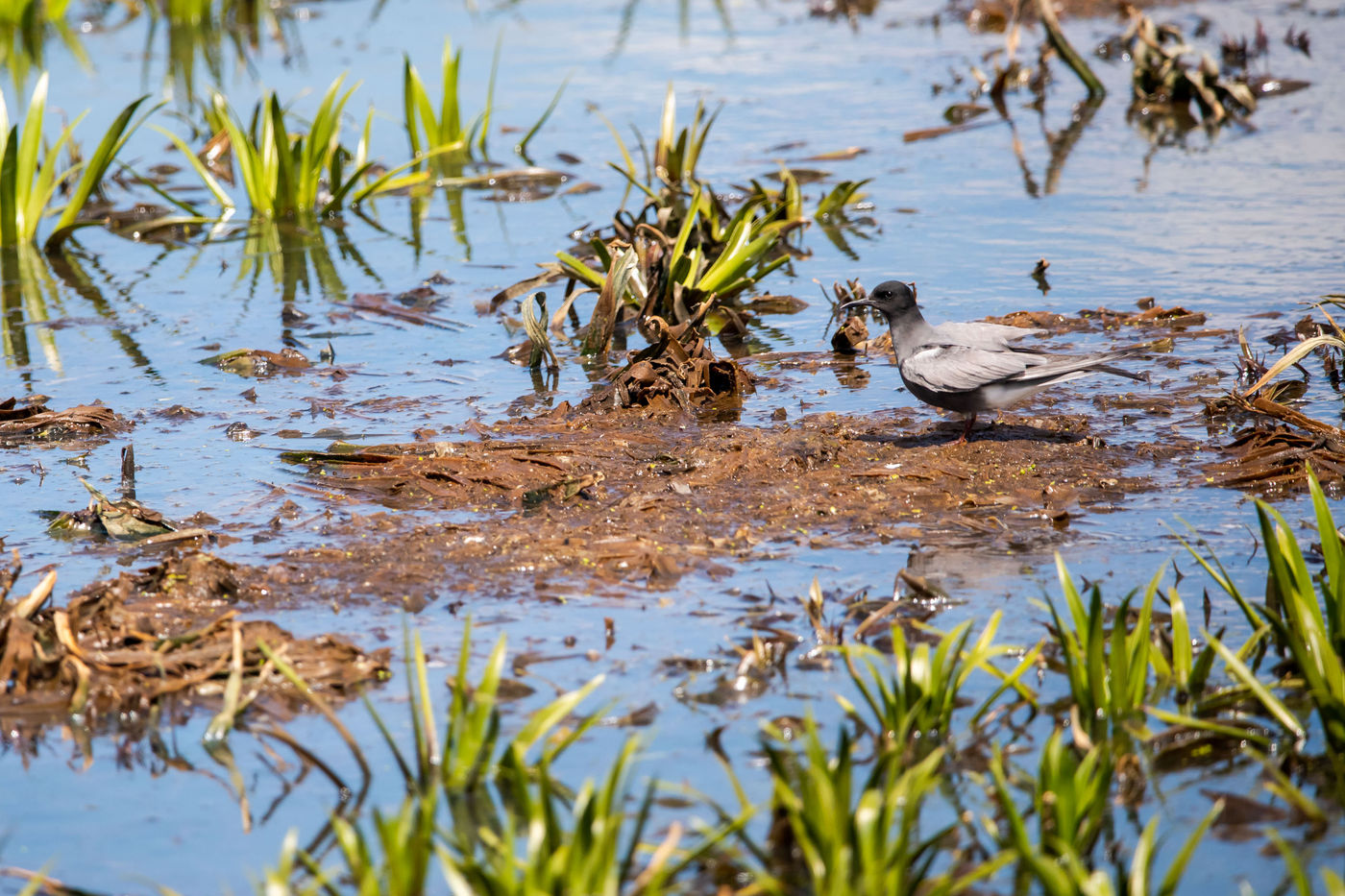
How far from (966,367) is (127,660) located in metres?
3.30

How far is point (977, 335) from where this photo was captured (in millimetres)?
5574

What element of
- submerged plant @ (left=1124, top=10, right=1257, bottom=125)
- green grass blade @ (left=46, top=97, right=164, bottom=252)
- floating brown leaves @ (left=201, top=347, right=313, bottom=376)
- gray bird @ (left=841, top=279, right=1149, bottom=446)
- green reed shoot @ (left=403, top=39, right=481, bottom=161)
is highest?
submerged plant @ (left=1124, top=10, right=1257, bottom=125)

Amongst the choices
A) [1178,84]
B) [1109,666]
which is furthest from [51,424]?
[1178,84]

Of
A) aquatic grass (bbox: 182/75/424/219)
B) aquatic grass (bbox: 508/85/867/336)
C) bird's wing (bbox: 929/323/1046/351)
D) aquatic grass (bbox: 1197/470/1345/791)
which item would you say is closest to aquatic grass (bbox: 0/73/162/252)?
aquatic grass (bbox: 182/75/424/219)

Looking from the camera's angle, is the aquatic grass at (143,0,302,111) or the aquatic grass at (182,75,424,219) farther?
the aquatic grass at (143,0,302,111)

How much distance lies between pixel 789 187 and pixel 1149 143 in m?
3.98

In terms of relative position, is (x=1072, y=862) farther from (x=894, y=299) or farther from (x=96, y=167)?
(x=96, y=167)

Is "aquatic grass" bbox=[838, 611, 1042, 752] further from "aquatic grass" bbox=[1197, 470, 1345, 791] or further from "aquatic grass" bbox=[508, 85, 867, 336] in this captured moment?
"aquatic grass" bbox=[508, 85, 867, 336]

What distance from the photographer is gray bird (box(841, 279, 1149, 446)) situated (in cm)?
545

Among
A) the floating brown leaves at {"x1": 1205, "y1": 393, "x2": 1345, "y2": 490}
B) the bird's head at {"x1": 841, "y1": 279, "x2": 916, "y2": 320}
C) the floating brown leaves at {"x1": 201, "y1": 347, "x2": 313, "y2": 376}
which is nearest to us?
the floating brown leaves at {"x1": 1205, "y1": 393, "x2": 1345, "y2": 490}

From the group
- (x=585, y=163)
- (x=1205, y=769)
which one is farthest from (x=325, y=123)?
(x=1205, y=769)

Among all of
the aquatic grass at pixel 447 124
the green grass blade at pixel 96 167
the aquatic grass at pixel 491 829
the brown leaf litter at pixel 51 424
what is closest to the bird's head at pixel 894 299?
the aquatic grass at pixel 491 829

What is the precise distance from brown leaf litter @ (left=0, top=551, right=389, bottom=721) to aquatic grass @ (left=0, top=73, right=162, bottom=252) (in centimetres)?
504

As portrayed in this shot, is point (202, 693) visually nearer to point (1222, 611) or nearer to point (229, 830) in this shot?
point (229, 830)
